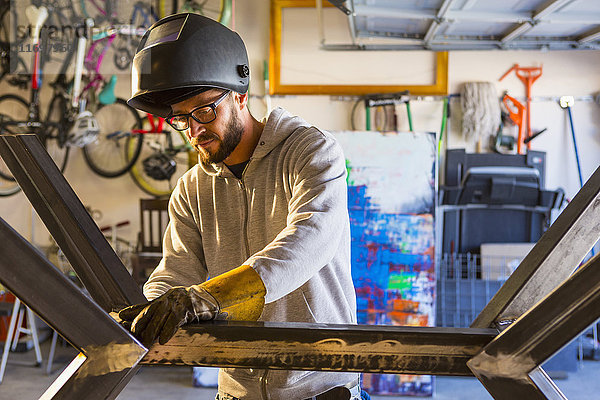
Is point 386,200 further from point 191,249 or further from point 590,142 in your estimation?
point 191,249

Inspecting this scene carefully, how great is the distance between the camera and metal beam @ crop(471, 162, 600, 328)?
2.98ft

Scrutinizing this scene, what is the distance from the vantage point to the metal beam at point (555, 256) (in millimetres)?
908

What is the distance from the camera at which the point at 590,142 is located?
557 centimetres

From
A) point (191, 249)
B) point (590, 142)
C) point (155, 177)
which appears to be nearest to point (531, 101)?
point (590, 142)

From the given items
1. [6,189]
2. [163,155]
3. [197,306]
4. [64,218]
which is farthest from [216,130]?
[6,189]

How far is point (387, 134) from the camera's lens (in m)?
4.54

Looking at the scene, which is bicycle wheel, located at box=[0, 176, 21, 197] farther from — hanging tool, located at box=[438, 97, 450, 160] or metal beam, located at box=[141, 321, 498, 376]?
metal beam, located at box=[141, 321, 498, 376]

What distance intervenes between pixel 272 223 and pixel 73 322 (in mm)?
840

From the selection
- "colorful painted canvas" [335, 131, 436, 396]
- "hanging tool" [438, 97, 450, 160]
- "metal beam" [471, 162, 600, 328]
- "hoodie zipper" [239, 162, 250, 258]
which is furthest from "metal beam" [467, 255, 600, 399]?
"hanging tool" [438, 97, 450, 160]

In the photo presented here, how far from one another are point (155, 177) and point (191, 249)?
4101 millimetres

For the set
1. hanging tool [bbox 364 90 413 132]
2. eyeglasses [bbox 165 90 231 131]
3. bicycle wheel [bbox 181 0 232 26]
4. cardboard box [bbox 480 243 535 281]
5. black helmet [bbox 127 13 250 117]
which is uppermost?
bicycle wheel [bbox 181 0 232 26]

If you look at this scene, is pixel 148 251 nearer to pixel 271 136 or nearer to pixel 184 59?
pixel 271 136

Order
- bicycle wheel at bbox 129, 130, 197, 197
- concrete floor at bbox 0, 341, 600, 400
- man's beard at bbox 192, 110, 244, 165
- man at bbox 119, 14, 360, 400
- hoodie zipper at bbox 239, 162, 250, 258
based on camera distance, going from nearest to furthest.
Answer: man at bbox 119, 14, 360, 400 < man's beard at bbox 192, 110, 244, 165 < hoodie zipper at bbox 239, 162, 250, 258 < concrete floor at bbox 0, 341, 600, 400 < bicycle wheel at bbox 129, 130, 197, 197

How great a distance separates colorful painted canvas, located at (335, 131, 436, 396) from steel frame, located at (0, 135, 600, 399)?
3539 mm
